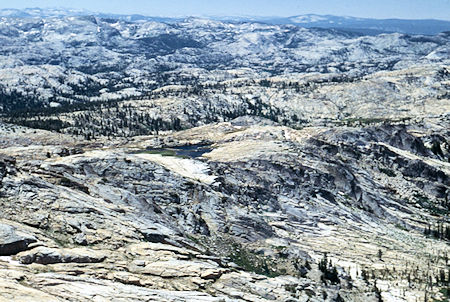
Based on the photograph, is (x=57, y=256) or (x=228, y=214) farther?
(x=228, y=214)

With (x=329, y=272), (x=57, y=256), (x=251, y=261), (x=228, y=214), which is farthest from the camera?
(x=228, y=214)

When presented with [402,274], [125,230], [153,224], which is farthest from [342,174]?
[125,230]

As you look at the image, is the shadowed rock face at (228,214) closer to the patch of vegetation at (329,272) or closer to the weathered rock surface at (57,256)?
the weathered rock surface at (57,256)

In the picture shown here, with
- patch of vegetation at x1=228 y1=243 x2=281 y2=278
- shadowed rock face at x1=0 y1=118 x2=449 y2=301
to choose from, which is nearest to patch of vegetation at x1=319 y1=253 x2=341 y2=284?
shadowed rock face at x1=0 y1=118 x2=449 y2=301

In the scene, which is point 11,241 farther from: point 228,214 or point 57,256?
point 228,214

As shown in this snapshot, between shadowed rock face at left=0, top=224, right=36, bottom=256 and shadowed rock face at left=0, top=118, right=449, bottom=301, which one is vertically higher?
shadowed rock face at left=0, top=224, right=36, bottom=256

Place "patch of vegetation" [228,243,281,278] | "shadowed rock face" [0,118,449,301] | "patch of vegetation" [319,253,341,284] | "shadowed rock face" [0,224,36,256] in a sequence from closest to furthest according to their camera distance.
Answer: "shadowed rock face" [0,224,36,256] → "shadowed rock face" [0,118,449,301] → "patch of vegetation" [228,243,281,278] → "patch of vegetation" [319,253,341,284]

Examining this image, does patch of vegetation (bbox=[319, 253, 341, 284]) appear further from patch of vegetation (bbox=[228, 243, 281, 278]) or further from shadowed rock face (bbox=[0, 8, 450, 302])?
patch of vegetation (bbox=[228, 243, 281, 278])

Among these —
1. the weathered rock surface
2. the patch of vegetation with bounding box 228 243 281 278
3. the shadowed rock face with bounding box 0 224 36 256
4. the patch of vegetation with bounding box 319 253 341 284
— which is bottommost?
the patch of vegetation with bounding box 319 253 341 284

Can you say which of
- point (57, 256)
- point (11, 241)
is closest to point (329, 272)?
point (57, 256)
